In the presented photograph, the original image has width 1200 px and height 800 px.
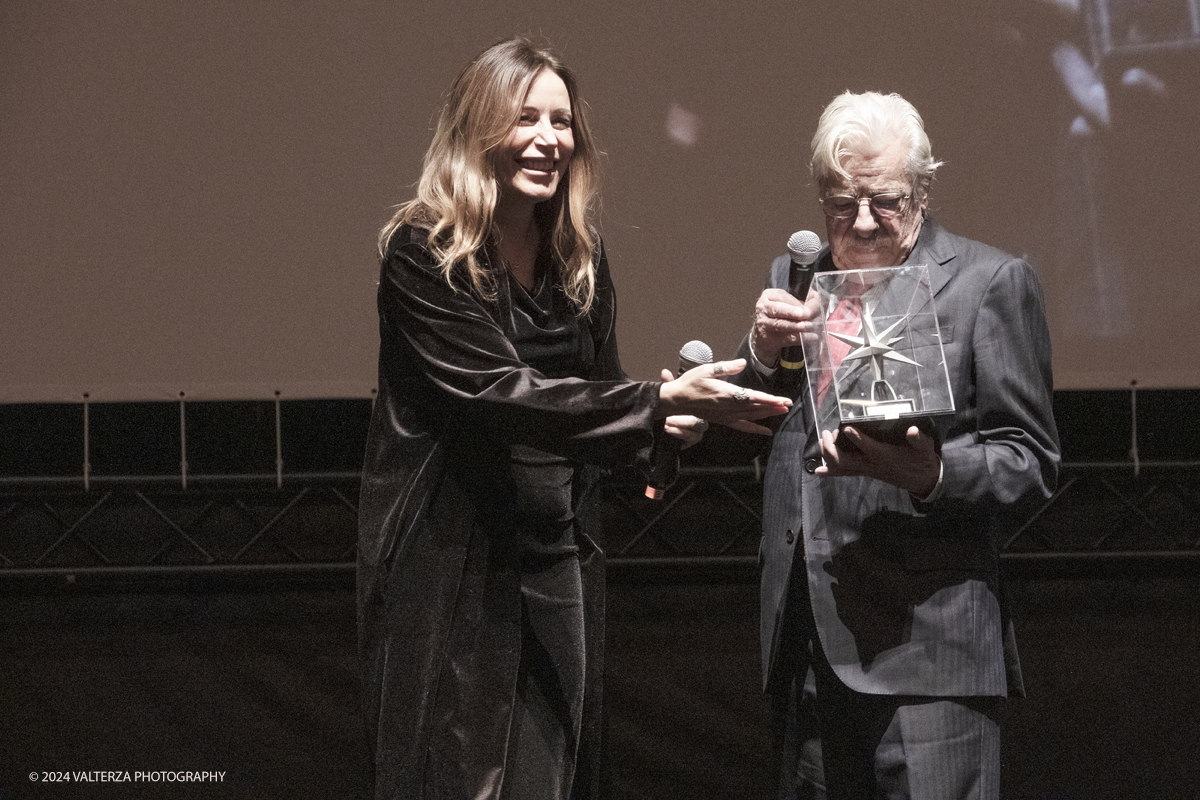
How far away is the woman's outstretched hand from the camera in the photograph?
53.2 inches

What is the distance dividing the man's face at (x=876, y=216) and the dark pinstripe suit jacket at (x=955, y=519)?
3 centimetres

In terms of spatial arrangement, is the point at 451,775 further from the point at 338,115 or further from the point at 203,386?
the point at 338,115

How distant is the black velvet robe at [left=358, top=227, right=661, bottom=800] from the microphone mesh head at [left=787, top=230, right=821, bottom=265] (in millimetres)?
271

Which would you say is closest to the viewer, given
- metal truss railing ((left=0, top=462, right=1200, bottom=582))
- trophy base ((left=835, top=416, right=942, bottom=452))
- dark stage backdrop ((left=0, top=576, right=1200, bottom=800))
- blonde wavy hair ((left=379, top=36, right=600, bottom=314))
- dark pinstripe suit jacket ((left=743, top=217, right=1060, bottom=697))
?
trophy base ((left=835, top=416, right=942, bottom=452))

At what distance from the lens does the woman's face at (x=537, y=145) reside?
1.54m

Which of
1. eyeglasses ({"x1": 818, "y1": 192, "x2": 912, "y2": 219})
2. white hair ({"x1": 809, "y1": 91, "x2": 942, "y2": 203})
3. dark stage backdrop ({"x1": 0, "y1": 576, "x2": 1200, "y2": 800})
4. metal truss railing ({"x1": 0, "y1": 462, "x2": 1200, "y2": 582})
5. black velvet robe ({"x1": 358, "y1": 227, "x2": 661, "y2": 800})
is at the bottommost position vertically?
dark stage backdrop ({"x1": 0, "y1": 576, "x2": 1200, "y2": 800})

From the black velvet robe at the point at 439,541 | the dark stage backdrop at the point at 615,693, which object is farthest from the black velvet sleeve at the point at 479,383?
the dark stage backdrop at the point at 615,693

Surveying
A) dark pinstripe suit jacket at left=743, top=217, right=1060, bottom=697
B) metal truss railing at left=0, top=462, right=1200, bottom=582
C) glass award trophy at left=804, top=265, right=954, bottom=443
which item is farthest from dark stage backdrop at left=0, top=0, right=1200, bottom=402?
glass award trophy at left=804, top=265, right=954, bottom=443

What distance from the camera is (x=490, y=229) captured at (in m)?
1.55

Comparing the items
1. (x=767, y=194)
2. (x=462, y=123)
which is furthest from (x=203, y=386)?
(x=462, y=123)

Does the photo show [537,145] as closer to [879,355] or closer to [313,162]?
[879,355]

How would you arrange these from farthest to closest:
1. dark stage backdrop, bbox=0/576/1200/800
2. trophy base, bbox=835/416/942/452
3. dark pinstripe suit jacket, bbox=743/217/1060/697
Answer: dark stage backdrop, bbox=0/576/1200/800
dark pinstripe suit jacket, bbox=743/217/1060/697
trophy base, bbox=835/416/942/452

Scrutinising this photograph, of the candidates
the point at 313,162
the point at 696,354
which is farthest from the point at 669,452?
the point at 313,162

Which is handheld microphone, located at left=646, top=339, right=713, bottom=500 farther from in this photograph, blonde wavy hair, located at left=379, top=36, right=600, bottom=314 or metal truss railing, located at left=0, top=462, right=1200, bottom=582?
metal truss railing, located at left=0, top=462, right=1200, bottom=582
